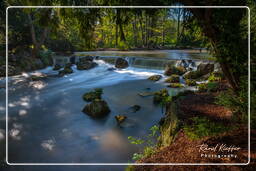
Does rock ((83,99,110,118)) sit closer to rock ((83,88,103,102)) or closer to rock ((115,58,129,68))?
rock ((83,88,103,102))

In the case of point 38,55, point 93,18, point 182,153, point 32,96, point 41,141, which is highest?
point 93,18

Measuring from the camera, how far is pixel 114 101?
726cm

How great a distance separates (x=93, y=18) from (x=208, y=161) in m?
2.59

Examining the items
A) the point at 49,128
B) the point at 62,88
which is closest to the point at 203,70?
the point at 62,88

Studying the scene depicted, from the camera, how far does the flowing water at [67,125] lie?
13.9 feet

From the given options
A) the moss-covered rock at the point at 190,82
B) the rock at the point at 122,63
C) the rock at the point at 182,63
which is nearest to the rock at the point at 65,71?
the rock at the point at 122,63

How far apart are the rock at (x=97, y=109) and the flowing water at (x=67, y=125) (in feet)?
0.53

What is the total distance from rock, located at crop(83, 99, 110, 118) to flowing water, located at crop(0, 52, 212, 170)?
0.16 meters

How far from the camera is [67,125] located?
5.36 metres

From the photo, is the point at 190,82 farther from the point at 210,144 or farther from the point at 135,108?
the point at 210,144

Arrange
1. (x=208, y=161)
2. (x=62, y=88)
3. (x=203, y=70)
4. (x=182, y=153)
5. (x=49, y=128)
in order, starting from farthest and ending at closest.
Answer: (x=203, y=70) → (x=62, y=88) → (x=49, y=128) → (x=182, y=153) → (x=208, y=161)

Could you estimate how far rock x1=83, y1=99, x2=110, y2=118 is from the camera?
588 centimetres

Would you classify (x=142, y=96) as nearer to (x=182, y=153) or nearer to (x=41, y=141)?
(x=41, y=141)

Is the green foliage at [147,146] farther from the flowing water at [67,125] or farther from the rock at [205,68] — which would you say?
the rock at [205,68]
